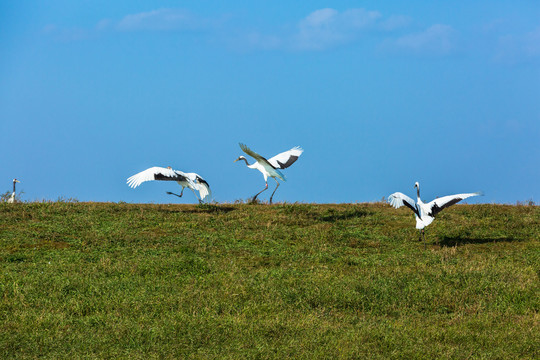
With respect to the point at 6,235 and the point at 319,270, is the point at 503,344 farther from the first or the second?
the point at 6,235

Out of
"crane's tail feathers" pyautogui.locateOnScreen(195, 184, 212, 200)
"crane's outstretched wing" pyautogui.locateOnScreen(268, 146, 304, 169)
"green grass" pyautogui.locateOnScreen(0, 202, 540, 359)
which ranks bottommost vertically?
"green grass" pyautogui.locateOnScreen(0, 202, 540, 359)

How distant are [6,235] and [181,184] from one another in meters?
5.80

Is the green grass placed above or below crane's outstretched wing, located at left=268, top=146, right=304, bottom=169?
below

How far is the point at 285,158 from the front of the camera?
20.8 meters

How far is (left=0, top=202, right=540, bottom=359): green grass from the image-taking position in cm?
777

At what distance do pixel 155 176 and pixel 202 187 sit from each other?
6.63ft

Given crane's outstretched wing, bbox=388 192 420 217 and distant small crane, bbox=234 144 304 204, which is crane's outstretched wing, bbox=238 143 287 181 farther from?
crane's outstretched wing, bbox=388 192 420 217

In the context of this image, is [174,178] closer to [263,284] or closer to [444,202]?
[444,202]

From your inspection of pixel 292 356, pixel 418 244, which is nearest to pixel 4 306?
pixel 292 356

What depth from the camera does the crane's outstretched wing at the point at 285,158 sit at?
2048 cm

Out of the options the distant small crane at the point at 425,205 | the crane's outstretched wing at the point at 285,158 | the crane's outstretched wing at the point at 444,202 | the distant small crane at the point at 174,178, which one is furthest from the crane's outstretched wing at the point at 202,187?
the crane's outstretched wing at the point at 444,202

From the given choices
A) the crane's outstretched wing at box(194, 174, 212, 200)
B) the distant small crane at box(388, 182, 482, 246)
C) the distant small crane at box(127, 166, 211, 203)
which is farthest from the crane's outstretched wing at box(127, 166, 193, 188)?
the distant small crane at box(388, 182, 482, 246)

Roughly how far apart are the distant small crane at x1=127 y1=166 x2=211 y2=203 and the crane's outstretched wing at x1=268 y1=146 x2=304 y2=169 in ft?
8.03

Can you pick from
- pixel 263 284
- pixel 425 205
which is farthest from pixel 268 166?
pixel 263 284
